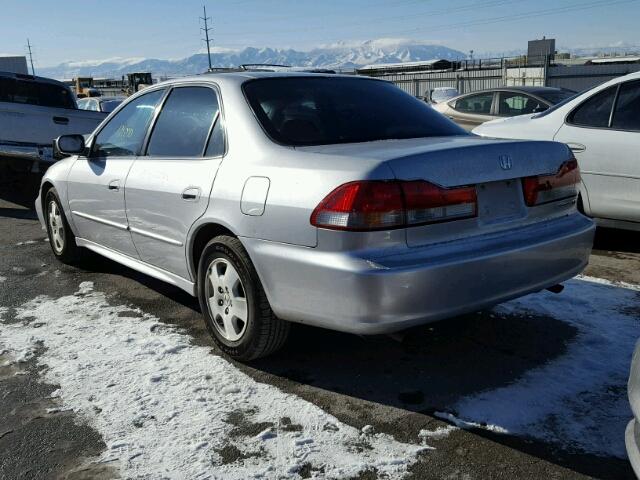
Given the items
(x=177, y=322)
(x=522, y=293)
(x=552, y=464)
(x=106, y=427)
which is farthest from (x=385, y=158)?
(x=177, y=322)

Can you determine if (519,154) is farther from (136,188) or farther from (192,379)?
(136,188)

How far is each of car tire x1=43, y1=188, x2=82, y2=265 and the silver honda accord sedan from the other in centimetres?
130

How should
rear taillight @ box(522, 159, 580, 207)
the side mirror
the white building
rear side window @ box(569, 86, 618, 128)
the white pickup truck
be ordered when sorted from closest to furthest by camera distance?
1. rear taillight @ box(522, 159, 580, 207)
2. the side mirror
3. rear side window @ box(569, 86, 618, 128)
4. the white pickup truck
5. the white building

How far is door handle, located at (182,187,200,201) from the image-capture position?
3588 millimetres

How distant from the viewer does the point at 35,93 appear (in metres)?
9.43

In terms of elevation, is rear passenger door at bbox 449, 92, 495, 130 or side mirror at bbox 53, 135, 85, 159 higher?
side mirror at bbox 53, 135, 85, 159

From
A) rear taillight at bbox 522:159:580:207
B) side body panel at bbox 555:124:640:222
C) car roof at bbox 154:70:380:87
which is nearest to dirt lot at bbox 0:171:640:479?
rear taillight at bbox 522:159:580:207

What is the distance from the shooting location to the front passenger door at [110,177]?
14.5 ft

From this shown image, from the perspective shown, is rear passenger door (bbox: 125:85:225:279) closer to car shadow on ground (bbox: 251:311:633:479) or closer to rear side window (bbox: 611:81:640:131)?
car shadow on ground (bbox: 251:311:633:479)

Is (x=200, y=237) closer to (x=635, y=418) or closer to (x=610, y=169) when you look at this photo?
(x=635, y=418)

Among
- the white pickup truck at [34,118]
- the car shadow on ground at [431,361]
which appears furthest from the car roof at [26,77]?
the car shadow on ground at [431,361]

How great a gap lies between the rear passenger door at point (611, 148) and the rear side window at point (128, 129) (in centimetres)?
351

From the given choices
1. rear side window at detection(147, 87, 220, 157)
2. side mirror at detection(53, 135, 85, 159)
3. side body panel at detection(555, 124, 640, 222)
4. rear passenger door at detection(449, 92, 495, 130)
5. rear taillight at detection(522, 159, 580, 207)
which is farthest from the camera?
rear passenger door at detection(449, 92, 495, 130)

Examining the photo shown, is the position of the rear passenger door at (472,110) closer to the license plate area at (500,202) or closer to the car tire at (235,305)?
the license plate area at (500,202)
